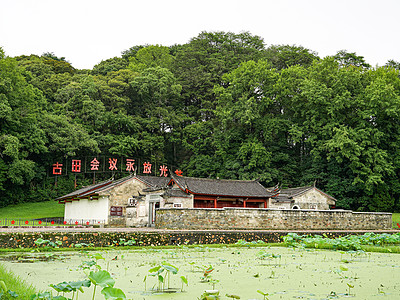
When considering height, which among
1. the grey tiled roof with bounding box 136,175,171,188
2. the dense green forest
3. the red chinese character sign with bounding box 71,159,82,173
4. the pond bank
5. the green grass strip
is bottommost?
the pond bank

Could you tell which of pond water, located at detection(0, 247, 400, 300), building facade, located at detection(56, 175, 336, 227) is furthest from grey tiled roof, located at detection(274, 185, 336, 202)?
pond water, located at detection(0, 247, 400, 300)

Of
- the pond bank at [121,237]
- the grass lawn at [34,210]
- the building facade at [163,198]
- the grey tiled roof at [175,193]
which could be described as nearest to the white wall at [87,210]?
the building facade at [163,198]

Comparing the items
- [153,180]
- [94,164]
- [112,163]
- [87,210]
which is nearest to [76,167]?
[94,164]

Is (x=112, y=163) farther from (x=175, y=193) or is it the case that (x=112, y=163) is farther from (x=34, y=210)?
(x=175, y=193)

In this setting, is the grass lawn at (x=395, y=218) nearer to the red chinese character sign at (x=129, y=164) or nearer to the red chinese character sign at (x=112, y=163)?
the red chinese character sign at (x=129, y=164)

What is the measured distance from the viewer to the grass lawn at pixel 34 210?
33812 mm

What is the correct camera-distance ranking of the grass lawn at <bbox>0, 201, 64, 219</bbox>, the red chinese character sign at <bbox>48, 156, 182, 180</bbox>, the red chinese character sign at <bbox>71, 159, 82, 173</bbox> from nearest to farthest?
1. the grass lawn at <bbox>0, 201, 64, 219</bbox>
2. the red chinese character sign at <bbox>71, 159, 82, 173</bbox>
3. the red chinese character sign at <bbox>48, 156, 182, 180</bbox>

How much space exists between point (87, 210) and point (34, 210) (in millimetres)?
8831

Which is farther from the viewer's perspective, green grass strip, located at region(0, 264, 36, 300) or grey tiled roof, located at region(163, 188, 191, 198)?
grey tiled roof, located at region(163, 188, 191, 198)

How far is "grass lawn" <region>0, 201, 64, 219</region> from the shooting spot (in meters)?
33.8

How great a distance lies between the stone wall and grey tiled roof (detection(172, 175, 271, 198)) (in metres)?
4.45

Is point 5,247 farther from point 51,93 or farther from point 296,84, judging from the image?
point 51,93

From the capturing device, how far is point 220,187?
28969 millimetres

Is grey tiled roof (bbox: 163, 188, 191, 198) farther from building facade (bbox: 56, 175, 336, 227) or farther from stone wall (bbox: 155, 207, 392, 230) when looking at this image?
stone wall (bbox: 155, 207, 392, 230)
